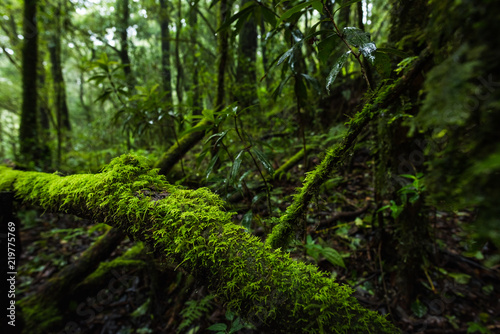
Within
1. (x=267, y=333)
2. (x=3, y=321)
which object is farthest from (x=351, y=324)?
(x=3, y=321)

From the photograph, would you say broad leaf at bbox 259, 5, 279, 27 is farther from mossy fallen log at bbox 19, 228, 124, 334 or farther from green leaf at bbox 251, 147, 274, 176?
mossy fallen log at bbox 19, 228, 124, 334

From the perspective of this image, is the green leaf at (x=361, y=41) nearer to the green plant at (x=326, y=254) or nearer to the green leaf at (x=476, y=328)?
the green plant at (x=326, y=254)

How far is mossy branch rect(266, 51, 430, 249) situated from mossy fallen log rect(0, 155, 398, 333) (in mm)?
225

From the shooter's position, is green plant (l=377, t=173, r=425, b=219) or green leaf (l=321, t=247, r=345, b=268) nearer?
green plant (l=377, t=173, r=425, b=219)

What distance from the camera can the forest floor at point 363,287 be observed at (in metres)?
2.12

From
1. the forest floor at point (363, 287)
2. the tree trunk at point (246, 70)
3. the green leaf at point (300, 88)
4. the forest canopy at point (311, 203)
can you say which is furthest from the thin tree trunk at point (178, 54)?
the forest floor at point (363, 287)

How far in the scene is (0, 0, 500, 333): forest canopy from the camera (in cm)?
52

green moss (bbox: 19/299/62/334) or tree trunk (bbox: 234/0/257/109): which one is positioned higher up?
tree trunk (bbox: 234/0/257/109)

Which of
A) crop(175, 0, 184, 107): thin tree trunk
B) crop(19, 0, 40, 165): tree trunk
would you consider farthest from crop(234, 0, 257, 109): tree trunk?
crop(19, 0, 40, 165): tree trunk

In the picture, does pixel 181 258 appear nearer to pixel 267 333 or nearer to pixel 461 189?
pixel 267 333

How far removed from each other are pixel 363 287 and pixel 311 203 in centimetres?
168

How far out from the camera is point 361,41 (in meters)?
0.98

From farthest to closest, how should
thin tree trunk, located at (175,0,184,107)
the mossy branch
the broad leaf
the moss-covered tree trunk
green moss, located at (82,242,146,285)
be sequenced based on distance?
thin tree trunk, located at (175,0,184,107) < green moss, located at (82,242,146,285) < the moss-covered tree trunk < the broad leaf < the mossy branch

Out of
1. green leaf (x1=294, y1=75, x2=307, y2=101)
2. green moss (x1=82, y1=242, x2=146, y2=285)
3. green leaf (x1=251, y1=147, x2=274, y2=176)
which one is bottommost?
green moss (x1=82, y1=242, x2=146, y2=285)
